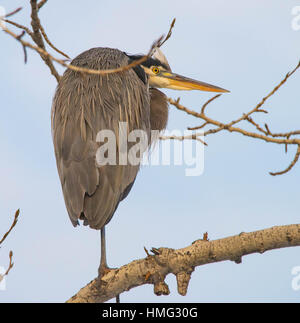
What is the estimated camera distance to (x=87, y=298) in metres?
2.85

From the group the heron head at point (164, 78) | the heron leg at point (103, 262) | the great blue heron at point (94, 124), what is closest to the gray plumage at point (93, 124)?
the great blue heron at point (94, 124)

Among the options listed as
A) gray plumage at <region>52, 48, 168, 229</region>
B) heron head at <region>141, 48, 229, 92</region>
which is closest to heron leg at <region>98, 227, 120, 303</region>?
gray plumage at <region>52, 48, 168, 229</region>

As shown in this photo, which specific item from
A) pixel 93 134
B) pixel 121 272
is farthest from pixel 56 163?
pixel 121 272

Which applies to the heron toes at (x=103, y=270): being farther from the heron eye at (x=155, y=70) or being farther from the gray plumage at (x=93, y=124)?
the heron eye at (x=155, y=70)

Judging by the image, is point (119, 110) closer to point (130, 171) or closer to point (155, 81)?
point (130, 171)

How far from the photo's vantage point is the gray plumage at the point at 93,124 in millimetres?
2963

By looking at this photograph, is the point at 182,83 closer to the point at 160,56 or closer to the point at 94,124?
the point at 160,56

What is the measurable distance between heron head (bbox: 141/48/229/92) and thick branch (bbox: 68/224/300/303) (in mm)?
1982

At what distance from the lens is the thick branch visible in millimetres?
2561

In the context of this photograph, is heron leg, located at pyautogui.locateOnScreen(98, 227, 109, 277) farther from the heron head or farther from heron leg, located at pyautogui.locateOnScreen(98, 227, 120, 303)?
the heron head

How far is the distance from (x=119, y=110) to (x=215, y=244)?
4.25 ft

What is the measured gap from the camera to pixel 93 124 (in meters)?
3.31

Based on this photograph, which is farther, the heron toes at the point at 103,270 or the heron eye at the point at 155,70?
the heron eye at the point at 155,70

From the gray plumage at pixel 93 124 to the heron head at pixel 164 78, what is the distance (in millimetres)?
398
